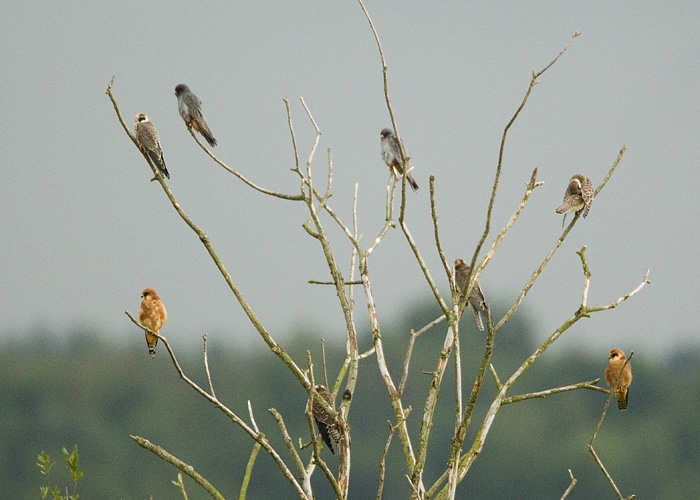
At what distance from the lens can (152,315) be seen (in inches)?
260

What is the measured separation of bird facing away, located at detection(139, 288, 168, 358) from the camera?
6.55 m

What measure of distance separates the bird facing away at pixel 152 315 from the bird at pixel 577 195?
2.95 m

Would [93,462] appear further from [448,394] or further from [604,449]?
[604,449]

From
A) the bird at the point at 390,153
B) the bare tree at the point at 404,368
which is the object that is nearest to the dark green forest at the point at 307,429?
the bird at the point at 390,153

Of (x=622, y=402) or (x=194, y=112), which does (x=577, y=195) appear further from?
(x=194, y=112)

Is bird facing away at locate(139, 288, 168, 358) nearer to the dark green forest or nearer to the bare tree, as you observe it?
the bare tree

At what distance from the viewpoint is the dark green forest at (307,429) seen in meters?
33.9

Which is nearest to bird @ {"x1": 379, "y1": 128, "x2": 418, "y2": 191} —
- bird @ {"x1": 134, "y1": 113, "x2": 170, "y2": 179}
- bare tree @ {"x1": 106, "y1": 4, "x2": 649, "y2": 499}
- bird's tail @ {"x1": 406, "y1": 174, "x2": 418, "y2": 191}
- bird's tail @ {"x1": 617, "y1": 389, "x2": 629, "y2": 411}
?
bird's tail @ {"x1": 406, "y1": 174, "x2": 418, "y2": 191}

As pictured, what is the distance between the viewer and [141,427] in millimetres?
35438

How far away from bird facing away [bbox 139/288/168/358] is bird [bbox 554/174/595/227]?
2946mm

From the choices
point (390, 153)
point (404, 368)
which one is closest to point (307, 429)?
point (390, 153)

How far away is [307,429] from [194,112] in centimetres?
2507

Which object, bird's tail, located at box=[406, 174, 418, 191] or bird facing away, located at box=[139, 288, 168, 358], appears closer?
bird facing away, located at box=[139, 288, 168, 358]

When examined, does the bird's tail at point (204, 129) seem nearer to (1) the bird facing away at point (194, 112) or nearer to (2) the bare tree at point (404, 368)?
(1) the bird facing away at point (194, 112)
